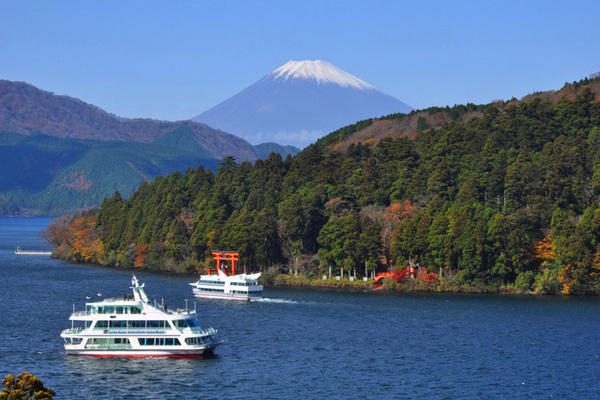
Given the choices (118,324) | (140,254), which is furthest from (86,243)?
(118,324)

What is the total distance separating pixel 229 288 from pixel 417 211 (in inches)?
1233

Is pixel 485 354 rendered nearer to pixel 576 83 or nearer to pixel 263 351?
pixel 263 351

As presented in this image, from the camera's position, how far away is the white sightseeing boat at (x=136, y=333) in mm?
69938

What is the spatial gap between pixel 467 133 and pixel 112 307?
8299 cm

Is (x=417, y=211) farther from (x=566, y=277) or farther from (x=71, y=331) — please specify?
(x=71, y=331)

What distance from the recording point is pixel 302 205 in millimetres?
132250

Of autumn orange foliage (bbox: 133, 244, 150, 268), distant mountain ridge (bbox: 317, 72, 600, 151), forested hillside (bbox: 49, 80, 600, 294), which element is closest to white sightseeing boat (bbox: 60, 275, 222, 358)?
forested hillside (bbox: 49, 80, 600, 294)

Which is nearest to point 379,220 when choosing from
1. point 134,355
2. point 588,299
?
point 588,299

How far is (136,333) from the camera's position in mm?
70875

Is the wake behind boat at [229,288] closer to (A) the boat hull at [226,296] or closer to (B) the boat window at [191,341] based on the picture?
(A) the boat hull at [226,296]

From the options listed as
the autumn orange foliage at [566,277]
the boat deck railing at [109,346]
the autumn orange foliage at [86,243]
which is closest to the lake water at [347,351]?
the boat deck railing at [109,346]

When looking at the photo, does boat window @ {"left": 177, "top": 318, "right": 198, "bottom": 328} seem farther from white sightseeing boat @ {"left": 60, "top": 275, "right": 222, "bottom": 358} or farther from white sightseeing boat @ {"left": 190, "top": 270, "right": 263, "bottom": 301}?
white sightseeing boat @ {"left": 190, "top": 270, "right": 263, "bottom": 301}

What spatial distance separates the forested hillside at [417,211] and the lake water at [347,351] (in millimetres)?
7555

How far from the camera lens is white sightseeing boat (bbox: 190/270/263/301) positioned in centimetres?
10525
